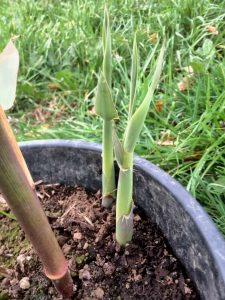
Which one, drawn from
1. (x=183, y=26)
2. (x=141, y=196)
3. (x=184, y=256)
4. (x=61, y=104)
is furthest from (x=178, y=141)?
(x=183, y=26)

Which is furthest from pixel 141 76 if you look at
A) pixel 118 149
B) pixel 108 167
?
pixel 118 149

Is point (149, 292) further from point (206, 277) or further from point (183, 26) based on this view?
point (183, 26)

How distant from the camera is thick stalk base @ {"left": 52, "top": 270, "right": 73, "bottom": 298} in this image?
28.1 inches

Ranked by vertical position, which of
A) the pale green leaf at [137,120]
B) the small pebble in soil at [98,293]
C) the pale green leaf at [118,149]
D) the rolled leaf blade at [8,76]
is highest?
the rolled leaf blade at [8,76]

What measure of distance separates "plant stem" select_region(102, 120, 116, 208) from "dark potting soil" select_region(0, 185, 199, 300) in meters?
0.03

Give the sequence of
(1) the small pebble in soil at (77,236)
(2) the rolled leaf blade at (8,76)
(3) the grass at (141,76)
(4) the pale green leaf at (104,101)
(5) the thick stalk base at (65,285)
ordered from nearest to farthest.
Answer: (2) the rolled leaf blade at (8,76) → (4) the pale green leaf at (104,101) → (5) the thick stalk base at (65,285) → (1) the small pebble in soil at (77,236) → (3) the grass at (141,76)

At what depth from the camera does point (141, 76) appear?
55.9 inches

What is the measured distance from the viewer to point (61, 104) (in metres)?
1.66

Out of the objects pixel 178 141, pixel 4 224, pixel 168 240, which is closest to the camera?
pixel 168 240

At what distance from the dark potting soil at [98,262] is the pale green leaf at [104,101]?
0.26 meters

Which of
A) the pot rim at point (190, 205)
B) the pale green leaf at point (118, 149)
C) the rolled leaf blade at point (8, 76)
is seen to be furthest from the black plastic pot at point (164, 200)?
the rolled leaf blade at point (8, 76)

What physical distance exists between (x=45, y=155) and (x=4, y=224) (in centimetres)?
16

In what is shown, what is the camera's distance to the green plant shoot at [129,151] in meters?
0.63

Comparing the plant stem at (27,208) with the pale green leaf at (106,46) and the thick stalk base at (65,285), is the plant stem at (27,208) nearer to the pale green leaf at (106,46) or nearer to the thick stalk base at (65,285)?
the thick stalk base at (65,285)
